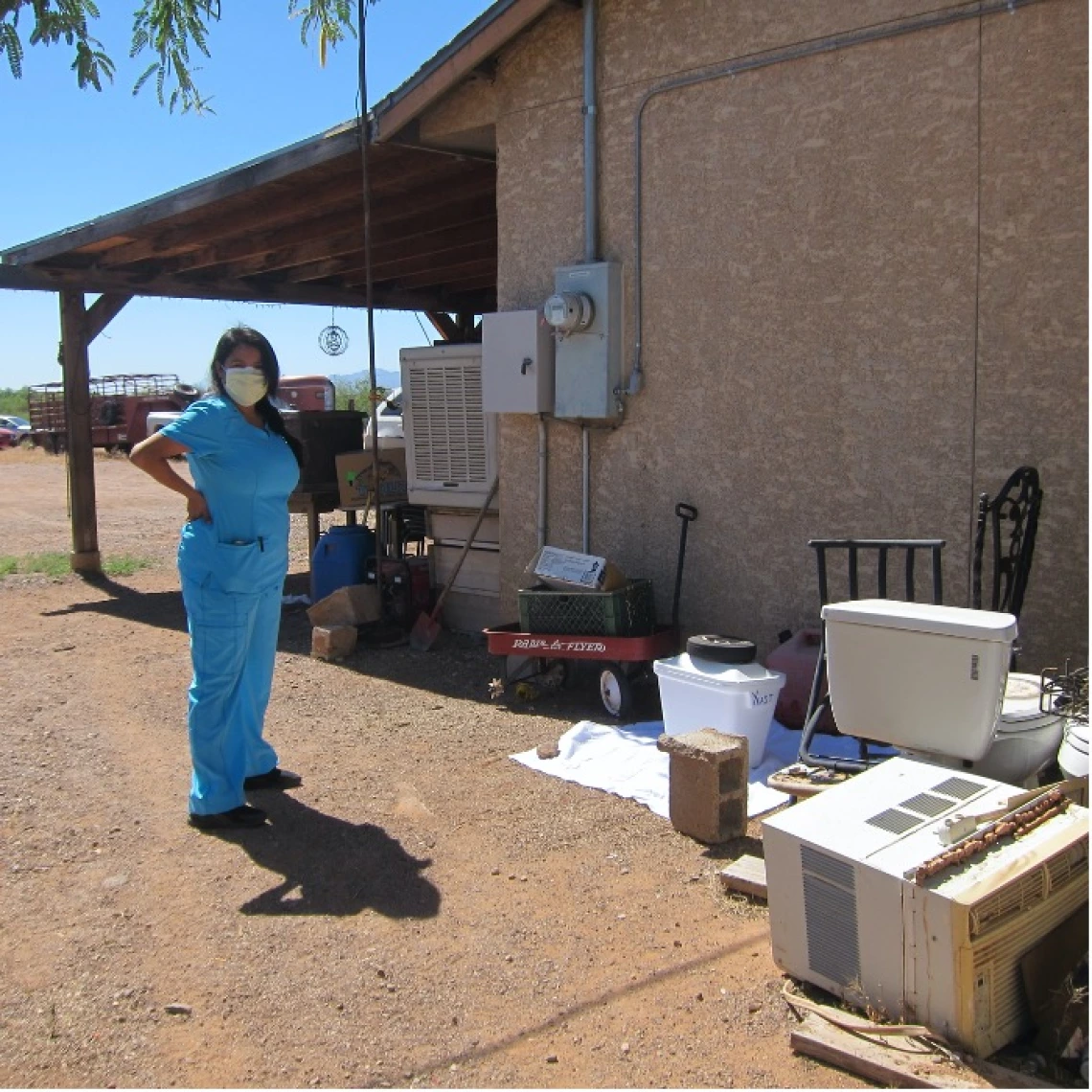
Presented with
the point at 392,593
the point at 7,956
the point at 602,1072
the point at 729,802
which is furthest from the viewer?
the point at 392,593

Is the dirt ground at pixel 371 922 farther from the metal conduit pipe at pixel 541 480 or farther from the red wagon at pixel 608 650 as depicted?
the metal conduit pipe at pixel 541 480

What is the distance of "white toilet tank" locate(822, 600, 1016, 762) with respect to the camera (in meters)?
3.75

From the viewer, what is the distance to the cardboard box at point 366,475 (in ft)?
30.6

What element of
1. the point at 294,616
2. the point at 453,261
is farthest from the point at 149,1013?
the point at 453,261

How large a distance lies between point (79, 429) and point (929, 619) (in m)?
9.81

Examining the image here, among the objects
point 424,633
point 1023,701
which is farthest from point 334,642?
point 1023,701

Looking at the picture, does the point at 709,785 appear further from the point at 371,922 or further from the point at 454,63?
the point at 454,63

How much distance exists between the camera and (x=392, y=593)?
8344 mm

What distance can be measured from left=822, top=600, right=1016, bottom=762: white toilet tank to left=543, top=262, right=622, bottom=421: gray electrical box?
9.11 ft

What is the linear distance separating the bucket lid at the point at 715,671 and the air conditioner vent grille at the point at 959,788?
175cm

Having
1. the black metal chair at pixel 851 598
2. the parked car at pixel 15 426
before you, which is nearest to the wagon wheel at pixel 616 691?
the black metal chair at pixel 851 598

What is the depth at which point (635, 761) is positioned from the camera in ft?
17.9

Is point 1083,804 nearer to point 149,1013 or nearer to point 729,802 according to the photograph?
point 729,802

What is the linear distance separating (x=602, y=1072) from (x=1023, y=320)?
12.2 ft
